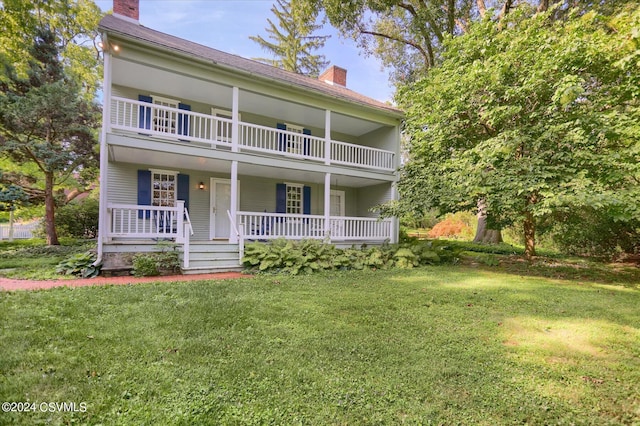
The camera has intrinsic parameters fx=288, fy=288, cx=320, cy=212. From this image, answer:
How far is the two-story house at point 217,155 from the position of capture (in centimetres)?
707

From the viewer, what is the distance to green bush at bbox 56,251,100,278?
6.20 metres

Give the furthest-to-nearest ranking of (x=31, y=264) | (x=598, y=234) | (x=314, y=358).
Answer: (x=598, y=234), (x=31, y=264), (x=314, y=358)

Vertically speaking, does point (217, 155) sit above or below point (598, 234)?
above

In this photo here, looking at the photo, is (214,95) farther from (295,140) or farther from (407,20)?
(407,20)

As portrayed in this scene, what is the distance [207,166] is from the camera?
362 inches

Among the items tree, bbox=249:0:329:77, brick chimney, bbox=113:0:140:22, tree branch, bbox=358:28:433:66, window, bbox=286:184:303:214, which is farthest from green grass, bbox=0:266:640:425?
tree, bbox=249:0:329:77

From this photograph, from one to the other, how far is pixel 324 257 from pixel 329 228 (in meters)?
1.98

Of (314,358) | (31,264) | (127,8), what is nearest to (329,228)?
(314,358)

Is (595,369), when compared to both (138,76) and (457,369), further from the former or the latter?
(138,76)

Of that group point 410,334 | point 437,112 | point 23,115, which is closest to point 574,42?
point 437,112

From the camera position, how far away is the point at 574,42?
19.4 ft

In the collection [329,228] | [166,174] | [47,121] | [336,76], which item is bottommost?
[329,228]

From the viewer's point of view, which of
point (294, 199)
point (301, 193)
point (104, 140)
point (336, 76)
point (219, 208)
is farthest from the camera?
point (336, 76)

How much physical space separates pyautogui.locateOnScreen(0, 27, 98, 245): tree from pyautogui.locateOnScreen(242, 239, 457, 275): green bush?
939 cm
